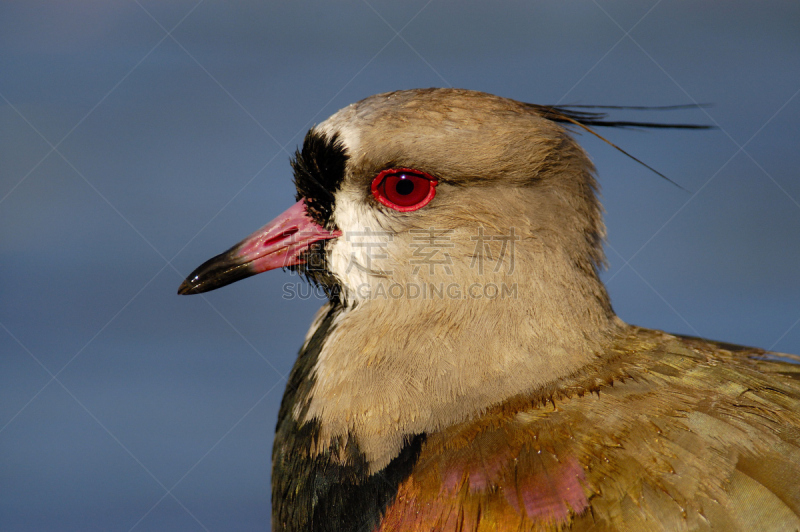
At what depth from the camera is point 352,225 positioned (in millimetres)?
2197

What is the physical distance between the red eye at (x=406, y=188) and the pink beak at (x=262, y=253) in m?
0.29

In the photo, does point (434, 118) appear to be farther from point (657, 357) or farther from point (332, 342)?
point (657, 357)

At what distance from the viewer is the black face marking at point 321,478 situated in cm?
186

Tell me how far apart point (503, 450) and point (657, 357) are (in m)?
0.58

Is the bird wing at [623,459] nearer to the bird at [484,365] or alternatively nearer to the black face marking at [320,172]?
the bird at [484,365]

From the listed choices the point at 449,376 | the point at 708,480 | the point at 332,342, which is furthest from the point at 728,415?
the point at 332,342

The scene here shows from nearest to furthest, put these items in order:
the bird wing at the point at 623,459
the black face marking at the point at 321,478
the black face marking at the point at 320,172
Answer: the bird wing at the point at 623,459
the black face marking at the point at 321,478
the black face marking at the point at 320,172

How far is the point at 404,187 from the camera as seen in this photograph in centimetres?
213

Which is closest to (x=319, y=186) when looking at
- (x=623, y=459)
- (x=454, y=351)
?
(x=454, y=351)

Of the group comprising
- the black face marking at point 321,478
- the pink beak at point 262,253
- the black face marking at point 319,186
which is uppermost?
the black face marking at point 319,186

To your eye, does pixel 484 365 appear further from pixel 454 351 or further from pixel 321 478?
Result: pixel 321 478

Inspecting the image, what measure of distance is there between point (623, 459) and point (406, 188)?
3.27ft

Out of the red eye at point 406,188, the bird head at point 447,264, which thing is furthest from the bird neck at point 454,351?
the red eye at point 406,188

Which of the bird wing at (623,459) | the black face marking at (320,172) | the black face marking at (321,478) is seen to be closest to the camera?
the bird wing at (623,459)
